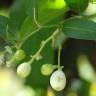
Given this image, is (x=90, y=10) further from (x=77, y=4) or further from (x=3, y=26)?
(x=3, y=26)

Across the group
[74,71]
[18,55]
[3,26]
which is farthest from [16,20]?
[74,71]

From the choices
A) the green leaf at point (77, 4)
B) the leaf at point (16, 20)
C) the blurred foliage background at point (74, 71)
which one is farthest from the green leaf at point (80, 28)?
the blurred foliage background at point (74, 71)

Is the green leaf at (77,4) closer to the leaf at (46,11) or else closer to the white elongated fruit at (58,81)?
the leaf at (46,11)

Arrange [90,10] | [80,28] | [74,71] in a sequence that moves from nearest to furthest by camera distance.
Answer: [80,28] < [90,10] < [74,71]

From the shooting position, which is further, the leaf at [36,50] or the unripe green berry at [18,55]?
the leaf at [36,50]

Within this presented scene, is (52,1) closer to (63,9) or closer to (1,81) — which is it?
(63,9)

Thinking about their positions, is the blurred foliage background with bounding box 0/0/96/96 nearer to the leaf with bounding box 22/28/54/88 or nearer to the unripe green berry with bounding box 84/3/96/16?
the leaf with bounding box 22/28/54/88

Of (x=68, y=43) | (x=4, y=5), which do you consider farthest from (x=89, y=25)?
(x=4, y=5)

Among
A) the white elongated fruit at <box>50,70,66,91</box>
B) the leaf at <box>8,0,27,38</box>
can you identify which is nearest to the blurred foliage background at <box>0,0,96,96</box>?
the leaf at <box>8,0,27,38</box>
